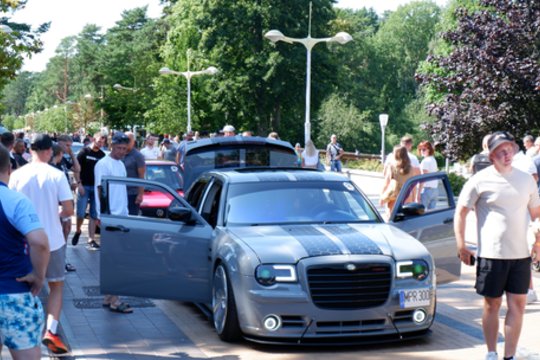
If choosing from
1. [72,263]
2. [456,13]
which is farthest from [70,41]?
[72,263]

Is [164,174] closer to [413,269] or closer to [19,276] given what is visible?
[413,269]

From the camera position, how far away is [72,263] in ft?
42.8

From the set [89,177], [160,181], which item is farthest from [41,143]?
[160,181]

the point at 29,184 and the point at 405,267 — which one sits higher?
the point at 29,184

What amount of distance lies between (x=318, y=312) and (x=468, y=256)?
1.32 meters

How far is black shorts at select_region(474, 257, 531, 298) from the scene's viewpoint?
683 centimetres

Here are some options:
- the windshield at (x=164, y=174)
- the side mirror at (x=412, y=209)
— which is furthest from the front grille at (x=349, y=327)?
the windshield at (x=164, y=174)

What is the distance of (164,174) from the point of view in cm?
1623

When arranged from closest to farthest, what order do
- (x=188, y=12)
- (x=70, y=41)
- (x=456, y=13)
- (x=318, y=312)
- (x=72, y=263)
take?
1. (x=318, y=312)
2. (x=72, y=263)
3. (x=456, y=13)
4. (x=188, y=12)
5. (x=70, y=41)

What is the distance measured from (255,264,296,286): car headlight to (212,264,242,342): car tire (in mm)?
382

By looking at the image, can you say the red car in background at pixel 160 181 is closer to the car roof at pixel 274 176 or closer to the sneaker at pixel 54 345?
the car roof at pixel 274 176

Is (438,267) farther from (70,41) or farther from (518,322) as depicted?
(70,41)

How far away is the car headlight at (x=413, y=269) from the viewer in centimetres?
766

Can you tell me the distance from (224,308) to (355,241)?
1.29m
